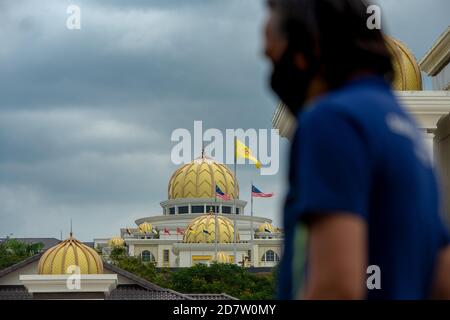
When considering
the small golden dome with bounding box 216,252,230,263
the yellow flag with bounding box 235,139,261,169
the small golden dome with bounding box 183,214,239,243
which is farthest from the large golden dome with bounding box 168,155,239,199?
the yellow flag with bounding box 235,139,261,169

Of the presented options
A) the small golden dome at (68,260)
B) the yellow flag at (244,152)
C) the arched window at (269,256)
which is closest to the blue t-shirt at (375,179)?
the small golden dome at (68,260)

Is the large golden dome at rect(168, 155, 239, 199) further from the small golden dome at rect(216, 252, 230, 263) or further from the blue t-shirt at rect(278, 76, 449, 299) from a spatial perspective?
the blue t-shirt at rect(278, 76, 449, 299)

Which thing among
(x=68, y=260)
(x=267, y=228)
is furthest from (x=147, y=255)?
(x=68, y=260)

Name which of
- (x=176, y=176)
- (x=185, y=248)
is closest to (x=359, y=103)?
(x=185, y=248)

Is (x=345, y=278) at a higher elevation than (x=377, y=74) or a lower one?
lower

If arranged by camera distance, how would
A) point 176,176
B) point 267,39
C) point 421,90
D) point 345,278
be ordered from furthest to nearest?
point 176,176 < point 421,90 < point 267,39 < point 345,278

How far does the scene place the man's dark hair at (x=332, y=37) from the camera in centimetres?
258

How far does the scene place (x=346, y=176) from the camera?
90.1 inches

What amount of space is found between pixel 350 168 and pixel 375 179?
0.37ft

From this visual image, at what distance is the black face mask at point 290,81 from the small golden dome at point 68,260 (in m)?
29.0

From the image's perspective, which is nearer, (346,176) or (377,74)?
(346,176)
